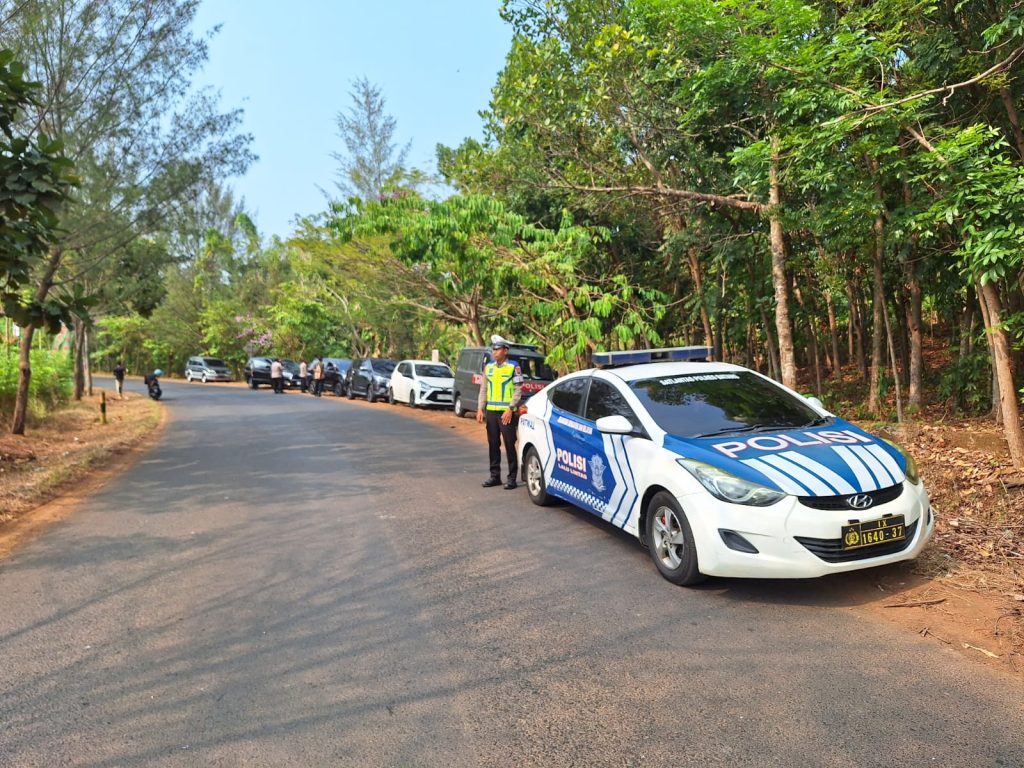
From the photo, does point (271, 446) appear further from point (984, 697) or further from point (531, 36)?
point (984, 697)

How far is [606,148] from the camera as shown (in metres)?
15.6

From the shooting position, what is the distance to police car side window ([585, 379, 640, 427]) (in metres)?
6.14

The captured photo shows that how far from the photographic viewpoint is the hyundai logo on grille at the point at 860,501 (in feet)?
15.1

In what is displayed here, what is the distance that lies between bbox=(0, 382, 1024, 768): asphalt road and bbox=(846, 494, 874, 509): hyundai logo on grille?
0.62 m

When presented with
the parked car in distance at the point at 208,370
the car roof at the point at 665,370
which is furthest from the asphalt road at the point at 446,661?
the parked car in distance at the point at 208,370

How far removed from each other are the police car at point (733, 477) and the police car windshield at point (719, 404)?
0.03 feet

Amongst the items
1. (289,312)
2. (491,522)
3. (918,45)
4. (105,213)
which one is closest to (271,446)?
(105,213)

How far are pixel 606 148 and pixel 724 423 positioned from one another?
11.2 meters

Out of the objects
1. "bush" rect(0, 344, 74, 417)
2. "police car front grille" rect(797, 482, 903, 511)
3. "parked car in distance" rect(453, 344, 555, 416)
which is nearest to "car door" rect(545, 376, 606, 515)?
"police car front grille" rect(797, 482, 903, 511)

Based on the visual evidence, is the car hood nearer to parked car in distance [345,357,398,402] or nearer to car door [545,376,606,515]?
car door [545,376,606,515]

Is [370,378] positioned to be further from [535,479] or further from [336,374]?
[535,479]

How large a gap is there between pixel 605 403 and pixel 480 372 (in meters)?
11.6

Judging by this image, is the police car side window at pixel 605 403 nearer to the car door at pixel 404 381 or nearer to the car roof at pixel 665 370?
the car roof at pixel 665 370

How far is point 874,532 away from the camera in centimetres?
461
